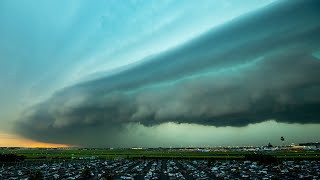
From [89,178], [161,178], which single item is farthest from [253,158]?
[89,178]

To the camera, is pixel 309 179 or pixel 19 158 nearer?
pixel 309 179

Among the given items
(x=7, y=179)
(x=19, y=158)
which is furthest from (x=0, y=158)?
(x=7, y=179)

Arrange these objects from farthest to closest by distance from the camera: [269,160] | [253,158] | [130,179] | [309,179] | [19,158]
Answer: [19,158], [253,158], [269,160], [130,179], [309,179]

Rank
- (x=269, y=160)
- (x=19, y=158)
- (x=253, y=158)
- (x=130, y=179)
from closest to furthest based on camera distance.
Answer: (x=130, y=179)
(x=269, y=160)
(x=253, y=158)
(x=19, y=158)

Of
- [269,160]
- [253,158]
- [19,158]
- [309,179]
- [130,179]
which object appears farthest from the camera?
[19,158]

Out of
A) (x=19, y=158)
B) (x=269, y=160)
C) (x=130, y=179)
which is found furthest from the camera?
(x=19, y=158)

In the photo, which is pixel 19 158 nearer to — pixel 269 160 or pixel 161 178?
pixel 161 178

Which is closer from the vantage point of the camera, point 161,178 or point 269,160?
point 161,178

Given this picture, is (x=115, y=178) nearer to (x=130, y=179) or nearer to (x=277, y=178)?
(x=130, y=179)
